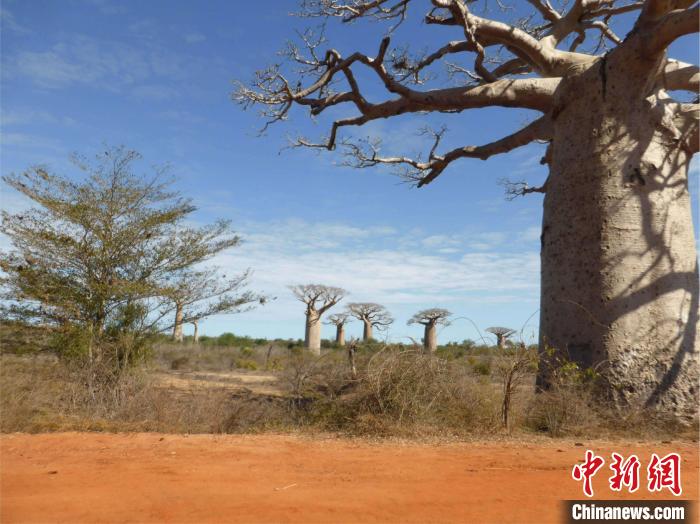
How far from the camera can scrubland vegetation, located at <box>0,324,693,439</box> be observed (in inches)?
178

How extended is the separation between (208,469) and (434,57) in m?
6.05

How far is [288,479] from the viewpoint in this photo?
2881 mm

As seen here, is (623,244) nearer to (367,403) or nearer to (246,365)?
(367,403)

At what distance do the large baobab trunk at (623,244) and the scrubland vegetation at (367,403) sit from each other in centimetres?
36

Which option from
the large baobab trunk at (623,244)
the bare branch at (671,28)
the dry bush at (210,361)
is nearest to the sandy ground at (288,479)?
the large baobab trunk at (623,244)

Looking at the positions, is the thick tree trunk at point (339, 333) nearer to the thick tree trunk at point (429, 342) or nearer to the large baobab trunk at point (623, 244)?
the thick tree trunk at point (429, 342)

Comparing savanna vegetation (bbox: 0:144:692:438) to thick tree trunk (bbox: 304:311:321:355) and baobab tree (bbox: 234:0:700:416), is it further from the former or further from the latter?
thick tree trunk (bbox: 304:311:321:355)

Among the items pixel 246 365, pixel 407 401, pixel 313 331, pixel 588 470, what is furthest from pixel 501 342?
pixel 313 331

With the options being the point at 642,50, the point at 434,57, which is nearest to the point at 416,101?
the point at 434,57

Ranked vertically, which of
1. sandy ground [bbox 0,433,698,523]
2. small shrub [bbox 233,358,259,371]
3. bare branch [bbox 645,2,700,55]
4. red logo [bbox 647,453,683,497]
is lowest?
small shrub [bbox 233,358,259,371]

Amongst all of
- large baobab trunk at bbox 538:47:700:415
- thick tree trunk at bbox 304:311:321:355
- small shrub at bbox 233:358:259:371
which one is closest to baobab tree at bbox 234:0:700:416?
large baobab trunk at bbox 538:47:700:415

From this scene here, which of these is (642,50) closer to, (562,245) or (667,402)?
(562,245)

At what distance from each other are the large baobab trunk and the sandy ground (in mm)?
865

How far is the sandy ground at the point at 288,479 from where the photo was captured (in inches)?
88.6
